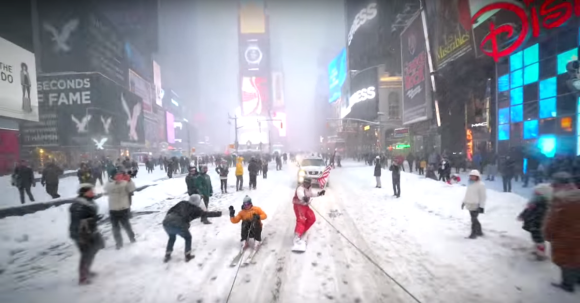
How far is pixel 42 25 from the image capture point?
4625cm

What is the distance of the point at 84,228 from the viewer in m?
4.49

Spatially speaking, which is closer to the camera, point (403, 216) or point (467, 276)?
point (467, 276)

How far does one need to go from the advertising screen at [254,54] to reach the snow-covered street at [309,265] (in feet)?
553

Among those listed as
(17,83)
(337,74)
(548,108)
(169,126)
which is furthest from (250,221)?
(169,126)

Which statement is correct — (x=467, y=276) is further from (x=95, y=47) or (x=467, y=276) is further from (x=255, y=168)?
(x=95, y=47)

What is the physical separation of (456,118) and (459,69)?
596 cm

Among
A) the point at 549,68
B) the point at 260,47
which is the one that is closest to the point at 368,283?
the point at 549,68

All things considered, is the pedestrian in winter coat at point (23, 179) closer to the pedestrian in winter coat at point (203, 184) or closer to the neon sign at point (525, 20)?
the pedestrian in winter coat at point (203, 184)

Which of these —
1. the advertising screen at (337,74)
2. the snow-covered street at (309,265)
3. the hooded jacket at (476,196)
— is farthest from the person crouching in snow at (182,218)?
the advertising screen at (337,74)

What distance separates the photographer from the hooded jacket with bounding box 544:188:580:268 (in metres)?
3.71

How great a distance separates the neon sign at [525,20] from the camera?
1425cm

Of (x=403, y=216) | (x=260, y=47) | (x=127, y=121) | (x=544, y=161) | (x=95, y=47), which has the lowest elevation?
(x=403, y=216)

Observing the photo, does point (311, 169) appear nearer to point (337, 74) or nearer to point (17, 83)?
point (17, 83)

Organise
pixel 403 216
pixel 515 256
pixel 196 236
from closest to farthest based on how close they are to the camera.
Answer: pixel 515 256
pixel 196 236
pixel 403 216
